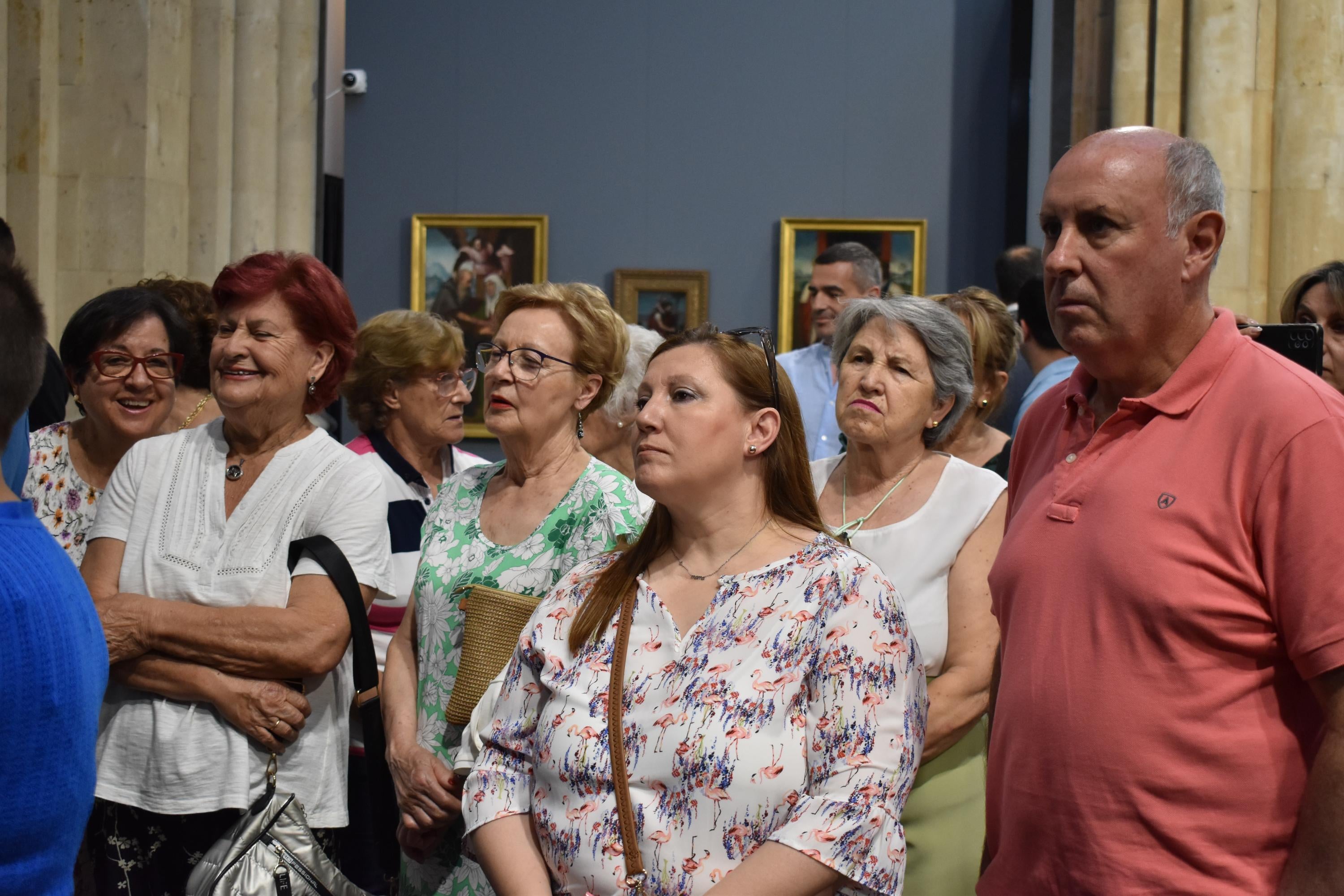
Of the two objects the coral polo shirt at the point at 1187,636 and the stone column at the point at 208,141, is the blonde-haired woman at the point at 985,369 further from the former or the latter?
the stone column at the point at 208,141

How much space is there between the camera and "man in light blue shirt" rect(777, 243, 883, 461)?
5781 mm

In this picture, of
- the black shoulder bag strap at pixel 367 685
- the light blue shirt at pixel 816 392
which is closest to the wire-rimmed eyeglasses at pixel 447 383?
the black shoulder bag strap at pixel 367 685

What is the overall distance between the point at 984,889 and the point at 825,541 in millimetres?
713

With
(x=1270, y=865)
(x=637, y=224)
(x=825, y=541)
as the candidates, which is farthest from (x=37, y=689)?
(x=637, y=224)

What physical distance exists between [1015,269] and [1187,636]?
472cm

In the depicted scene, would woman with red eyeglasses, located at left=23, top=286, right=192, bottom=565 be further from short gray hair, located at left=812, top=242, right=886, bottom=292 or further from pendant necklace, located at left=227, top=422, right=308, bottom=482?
short gray hair, located at left=812, top=242, right=886, bottom=292

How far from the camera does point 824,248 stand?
8.68 meters

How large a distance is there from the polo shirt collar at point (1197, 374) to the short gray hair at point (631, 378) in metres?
2.60

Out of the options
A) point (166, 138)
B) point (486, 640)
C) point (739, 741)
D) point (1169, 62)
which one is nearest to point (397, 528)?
point (486, 640)

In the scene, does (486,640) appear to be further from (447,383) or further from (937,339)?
(447,383)

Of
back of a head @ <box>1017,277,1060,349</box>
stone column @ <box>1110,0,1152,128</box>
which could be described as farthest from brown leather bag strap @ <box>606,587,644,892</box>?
stone column @ <box>1110,0,1152,128</box>

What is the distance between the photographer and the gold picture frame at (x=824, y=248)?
340 inches

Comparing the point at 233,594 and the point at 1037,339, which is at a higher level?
the point at 1037,339

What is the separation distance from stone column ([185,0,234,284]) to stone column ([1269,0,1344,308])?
20.6 feet
